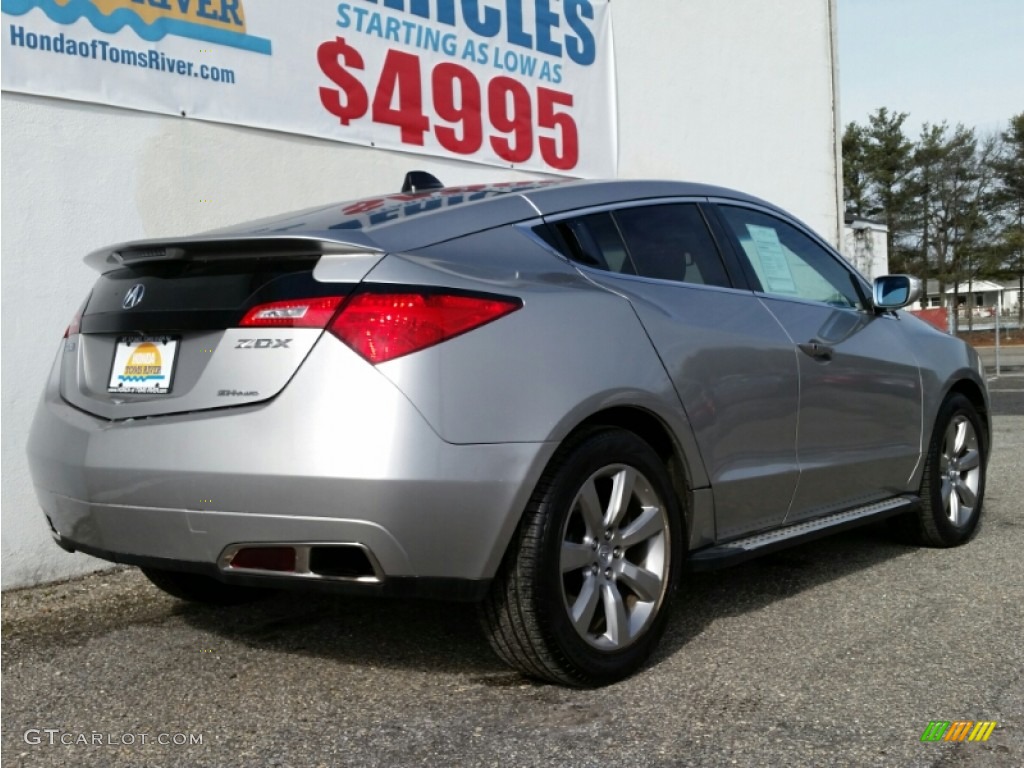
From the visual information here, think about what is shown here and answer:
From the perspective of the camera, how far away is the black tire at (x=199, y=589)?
4.29 metres

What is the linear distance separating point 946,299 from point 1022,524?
54.1 m

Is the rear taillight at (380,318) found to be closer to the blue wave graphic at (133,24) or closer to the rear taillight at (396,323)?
the rear taillight at (396,323)

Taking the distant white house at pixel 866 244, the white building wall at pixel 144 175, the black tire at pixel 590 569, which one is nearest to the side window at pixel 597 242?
the black tire at pixel 590 569

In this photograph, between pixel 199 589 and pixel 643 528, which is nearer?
pixel 643 528

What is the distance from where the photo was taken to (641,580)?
351 cm

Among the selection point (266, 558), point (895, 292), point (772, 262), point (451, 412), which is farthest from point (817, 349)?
point (266, 558)

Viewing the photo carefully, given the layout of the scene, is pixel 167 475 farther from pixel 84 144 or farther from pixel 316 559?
pixel 84 144

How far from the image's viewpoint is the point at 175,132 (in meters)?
5.65

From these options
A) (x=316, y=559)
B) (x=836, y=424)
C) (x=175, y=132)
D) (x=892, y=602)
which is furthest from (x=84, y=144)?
(x=892, y=602)

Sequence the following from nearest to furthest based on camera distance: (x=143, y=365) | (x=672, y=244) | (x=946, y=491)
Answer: (x=143, y=365)
(x=672, y=244)
(x=946, y=491)

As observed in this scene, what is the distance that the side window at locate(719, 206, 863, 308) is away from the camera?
175 inches

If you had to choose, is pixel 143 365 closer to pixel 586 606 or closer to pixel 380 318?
pixel 380 318

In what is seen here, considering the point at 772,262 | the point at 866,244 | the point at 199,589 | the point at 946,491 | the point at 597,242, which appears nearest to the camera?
the point at 597,242

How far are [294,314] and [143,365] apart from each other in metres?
0.56
